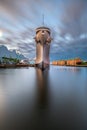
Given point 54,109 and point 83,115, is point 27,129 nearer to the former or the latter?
point 54,109

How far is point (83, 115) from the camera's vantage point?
19.8 feet

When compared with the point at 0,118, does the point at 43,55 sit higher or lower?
higher

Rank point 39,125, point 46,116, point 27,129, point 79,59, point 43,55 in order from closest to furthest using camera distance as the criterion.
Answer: point 27,129 < point 39,125 < point 46,116 < point 43,55 < point 79,59

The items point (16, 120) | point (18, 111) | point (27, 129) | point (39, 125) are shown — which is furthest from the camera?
point (18, 111)

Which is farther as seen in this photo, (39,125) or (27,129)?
(39,125)

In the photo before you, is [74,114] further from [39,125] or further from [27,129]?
[27,129]

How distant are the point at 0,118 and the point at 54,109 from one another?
2.65m

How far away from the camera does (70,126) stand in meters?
4.93

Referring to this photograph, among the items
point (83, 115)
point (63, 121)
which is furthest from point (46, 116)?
point (83, 115)

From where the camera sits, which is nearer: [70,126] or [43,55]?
[70,126]

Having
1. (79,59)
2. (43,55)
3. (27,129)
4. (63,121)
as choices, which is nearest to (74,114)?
(63,121)

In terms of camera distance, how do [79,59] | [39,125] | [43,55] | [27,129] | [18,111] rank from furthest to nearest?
[79,59] < [43,55] < [18,111] < [39,125] < [27,129]

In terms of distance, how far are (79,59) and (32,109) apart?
155m

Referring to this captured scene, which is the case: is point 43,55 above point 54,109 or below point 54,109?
above
